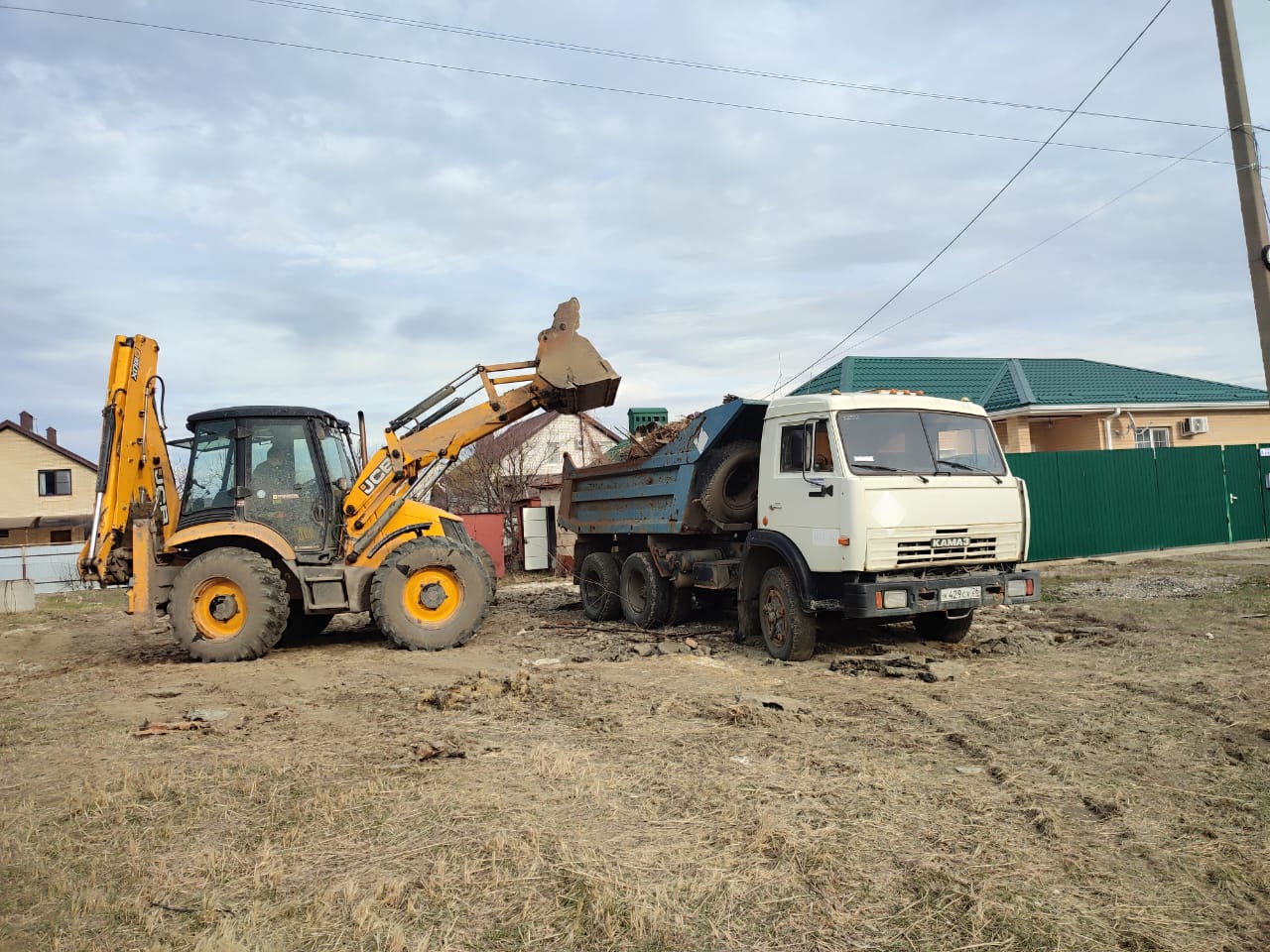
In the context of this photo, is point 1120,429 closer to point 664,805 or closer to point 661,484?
point 661,484

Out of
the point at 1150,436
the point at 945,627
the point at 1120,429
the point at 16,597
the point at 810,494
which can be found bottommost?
the point at 945,627

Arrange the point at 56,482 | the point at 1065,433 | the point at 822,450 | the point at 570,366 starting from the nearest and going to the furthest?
1. the point at 822,450
2. the point at 570,366
3. the point at 1065,433
4. the point at 56,482

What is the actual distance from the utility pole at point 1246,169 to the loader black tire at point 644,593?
6.75 meters

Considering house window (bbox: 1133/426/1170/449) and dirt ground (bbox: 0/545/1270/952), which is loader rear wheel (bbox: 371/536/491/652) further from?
house window (bbox: 1133/426/1170/449)

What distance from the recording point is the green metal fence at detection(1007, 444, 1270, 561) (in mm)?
16578

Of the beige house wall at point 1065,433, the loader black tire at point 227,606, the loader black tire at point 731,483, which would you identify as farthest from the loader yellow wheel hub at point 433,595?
the beige house wall at point 1065,433

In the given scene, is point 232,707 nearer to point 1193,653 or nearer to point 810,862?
point 810,862

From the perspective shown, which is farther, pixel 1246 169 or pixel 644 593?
pixel 644 593

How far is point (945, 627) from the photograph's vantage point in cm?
911

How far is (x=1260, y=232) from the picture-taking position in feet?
29.1

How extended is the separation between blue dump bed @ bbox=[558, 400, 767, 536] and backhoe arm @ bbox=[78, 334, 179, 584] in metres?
5.32

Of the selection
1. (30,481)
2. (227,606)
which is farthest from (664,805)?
(30,481)

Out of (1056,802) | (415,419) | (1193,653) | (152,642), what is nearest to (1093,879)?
(1056,802)

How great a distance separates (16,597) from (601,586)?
1285 centimetres
